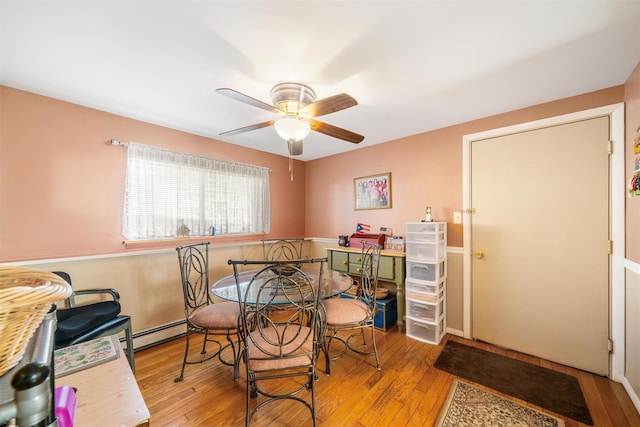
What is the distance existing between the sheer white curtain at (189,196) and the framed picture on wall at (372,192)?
4.43 feet

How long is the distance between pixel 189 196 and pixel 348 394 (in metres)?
2.59

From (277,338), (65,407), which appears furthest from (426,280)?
(65,407)

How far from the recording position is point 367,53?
1612 mm

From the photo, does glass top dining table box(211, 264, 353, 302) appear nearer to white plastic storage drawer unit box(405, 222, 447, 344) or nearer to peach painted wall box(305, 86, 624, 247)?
white plastic storage drawer unit box(405, 222, 447, 344)

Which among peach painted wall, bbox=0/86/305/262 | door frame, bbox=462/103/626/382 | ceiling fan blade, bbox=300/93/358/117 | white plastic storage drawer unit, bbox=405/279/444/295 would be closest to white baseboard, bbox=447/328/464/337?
white plastic storage drawer unit, bbox=405/279/444/295

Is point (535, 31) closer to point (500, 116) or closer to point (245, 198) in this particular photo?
point (500, 116)

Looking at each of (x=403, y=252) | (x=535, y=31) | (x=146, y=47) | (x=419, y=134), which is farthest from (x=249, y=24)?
(x=403, y=252)

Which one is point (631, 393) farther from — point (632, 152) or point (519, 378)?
point (632, 152)

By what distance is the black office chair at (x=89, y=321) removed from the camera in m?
1.78

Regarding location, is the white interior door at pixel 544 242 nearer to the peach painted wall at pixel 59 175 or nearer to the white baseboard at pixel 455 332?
the white baseboard at pixel 455 332

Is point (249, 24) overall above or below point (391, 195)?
above

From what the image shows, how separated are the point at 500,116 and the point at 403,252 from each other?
67.0 inches

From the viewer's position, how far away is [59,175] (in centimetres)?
218

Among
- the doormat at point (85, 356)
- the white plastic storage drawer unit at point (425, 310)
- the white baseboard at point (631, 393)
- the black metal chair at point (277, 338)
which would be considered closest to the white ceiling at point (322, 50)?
the black metal chair at point (277, 338)
